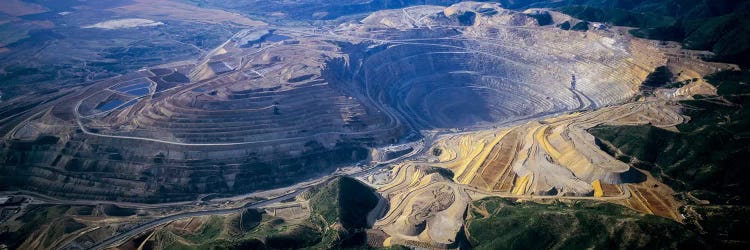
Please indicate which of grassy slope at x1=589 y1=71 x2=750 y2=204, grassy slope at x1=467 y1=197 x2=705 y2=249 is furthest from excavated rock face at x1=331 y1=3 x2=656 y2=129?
grassy slope at x1=467 y1=197 x2=705 y2=249

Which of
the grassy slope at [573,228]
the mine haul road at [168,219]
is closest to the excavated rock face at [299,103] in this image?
the mine haul road at [168,219]

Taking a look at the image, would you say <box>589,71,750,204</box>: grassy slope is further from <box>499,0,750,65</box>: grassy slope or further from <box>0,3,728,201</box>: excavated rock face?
<box>0,3,728,201</box>: excavated rock face

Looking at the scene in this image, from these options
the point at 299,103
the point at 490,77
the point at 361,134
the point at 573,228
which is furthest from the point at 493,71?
the point at 573,228

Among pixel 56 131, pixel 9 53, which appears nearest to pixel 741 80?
pixel 56 131

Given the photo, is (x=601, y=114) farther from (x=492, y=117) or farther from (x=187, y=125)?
(x=187, y=125)

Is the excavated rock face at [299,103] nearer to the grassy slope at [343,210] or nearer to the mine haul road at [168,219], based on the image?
the mine haul road at [168,219]

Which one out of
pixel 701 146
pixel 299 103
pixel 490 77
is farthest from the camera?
pixel 490 77

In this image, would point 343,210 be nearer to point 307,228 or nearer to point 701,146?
point 307,228
